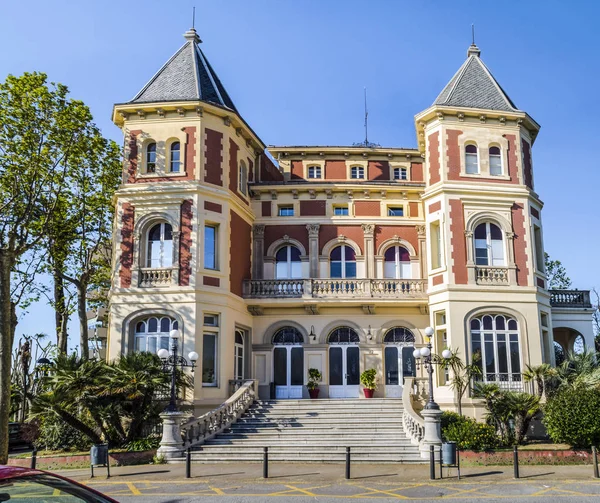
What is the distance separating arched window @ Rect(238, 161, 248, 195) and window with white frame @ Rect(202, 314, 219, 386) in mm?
5913

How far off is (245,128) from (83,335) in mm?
11377

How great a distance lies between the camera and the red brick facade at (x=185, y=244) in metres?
23.8

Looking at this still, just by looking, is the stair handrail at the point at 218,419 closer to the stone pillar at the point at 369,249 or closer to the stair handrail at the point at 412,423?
the stair handrail at the point at 412,423

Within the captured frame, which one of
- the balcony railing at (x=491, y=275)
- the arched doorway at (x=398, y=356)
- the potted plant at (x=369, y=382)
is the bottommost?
the potted plant at (x=369, y=382)

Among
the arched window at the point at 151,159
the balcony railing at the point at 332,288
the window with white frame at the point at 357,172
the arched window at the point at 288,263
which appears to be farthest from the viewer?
the window with white frame at the point at 357,172

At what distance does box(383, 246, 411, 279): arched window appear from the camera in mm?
28062

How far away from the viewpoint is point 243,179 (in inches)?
1090

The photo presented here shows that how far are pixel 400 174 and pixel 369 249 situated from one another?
614 cm

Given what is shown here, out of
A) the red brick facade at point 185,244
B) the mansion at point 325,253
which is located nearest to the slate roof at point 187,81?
the mansion at point 325,253

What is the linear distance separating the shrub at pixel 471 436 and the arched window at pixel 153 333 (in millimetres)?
10376

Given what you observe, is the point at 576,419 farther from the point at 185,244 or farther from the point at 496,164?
the point at 185,244

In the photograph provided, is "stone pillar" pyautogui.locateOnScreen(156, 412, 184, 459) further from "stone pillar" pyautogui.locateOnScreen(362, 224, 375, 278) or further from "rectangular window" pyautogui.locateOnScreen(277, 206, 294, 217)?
"rectangular window" pyautogui.locateOnScreen(277, 206, 294, 217)

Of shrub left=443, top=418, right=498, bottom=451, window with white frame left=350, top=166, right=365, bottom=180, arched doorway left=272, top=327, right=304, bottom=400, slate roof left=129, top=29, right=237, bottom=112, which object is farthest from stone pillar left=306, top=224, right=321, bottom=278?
shrub left=443, top=418, right=498, bottom=451

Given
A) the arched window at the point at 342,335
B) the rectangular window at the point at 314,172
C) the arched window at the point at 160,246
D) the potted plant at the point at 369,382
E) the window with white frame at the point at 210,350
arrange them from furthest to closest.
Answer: the rectangular window at the point at 314,172
the arched window at the point at 342,335
the potted plant at the point at 369,382
the arched window at the point at 160,246
the window with white frame at the point at 210,350
